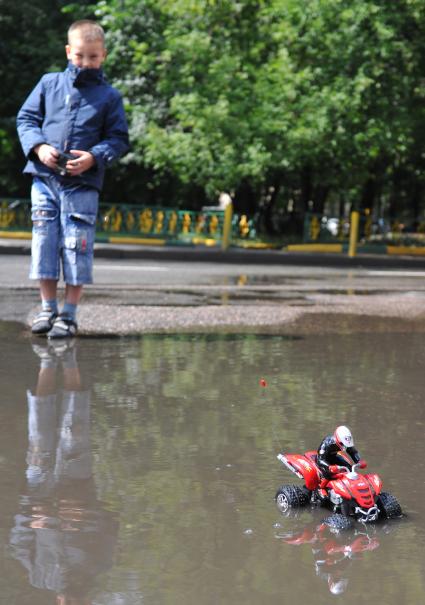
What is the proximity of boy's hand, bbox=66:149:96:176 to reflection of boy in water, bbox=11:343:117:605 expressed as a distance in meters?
2.32

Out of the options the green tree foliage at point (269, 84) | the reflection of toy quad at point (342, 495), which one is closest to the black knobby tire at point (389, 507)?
the reflection of toy quad at point (342, 495)

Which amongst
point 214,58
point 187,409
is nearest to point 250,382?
point 187,409

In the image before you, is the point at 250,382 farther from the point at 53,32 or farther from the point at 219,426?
the point at 53,32

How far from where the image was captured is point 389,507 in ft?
12.0

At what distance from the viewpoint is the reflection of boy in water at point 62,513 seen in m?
3.07

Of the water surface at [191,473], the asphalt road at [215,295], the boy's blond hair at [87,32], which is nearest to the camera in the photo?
the water surface at [191,473]

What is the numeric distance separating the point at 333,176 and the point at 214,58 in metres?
4.07

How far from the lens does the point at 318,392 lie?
19.7 feet

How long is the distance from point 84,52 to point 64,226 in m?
1.10

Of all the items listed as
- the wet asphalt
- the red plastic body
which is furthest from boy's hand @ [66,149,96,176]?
the red plastic body

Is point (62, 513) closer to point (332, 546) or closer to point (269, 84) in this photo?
point (332, 546)

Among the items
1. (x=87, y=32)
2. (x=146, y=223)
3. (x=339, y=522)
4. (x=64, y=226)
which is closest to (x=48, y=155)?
(x=64, y=226)

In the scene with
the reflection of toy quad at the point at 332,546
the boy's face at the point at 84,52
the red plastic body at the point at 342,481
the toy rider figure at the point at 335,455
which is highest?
the boy's face at the point at 84,52

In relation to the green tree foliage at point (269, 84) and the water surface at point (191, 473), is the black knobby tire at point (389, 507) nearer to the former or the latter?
the water surface at point (191, 473)
